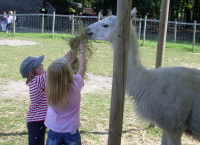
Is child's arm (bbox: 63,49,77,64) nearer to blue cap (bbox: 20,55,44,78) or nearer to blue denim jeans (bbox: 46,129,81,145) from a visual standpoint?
blue cap (bbox: 20,55,44,78)

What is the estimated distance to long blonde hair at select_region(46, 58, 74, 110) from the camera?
255 cm

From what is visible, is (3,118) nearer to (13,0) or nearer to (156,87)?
(156,87)

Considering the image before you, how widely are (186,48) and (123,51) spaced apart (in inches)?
547

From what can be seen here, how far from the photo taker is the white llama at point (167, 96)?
126 inches

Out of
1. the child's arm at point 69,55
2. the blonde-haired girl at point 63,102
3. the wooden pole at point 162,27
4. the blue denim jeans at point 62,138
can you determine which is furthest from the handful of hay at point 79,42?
the wooden pole at point 162,27

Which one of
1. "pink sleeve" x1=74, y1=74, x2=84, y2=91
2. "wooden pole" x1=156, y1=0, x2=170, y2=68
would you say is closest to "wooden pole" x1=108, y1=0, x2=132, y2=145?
"pink sleeve" x1=74, y1=74, x2=84, y2=91

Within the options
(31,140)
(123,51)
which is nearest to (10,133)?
(31,140)

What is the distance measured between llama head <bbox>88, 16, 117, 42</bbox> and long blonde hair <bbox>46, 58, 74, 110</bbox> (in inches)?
53.0

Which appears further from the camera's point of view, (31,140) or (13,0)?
(13,0)

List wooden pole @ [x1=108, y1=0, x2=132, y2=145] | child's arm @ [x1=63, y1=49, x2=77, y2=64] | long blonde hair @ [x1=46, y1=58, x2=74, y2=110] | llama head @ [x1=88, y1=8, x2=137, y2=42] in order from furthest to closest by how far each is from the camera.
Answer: llama head @ [x1=88, y1=8, x2=137, y2=42], child's arm @ [x1=63, y1=49, x2=77, y2=64], long blonde hair @ [x1=46, y1=58, x2=74, y2=110], wooden pole @ [x1=108, y1=0, x2=132, y2=145]

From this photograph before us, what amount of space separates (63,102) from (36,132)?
70 centimetres

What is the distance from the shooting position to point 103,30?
12.9ft

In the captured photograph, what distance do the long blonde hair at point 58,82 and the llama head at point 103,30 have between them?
1.34m

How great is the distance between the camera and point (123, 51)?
97.1 inches
